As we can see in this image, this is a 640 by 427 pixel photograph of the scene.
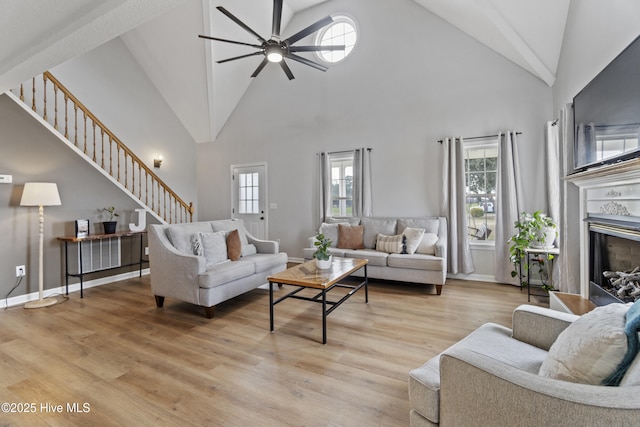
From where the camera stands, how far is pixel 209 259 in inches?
139

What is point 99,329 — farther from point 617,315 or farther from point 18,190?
point 617,315

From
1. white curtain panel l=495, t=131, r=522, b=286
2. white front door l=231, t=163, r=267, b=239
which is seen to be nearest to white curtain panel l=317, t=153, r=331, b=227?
white front door l=231, t=163, r=267, b=239

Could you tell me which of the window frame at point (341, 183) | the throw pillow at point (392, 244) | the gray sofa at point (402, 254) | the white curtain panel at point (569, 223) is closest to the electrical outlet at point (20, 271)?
the gray sofa at point (402, 254)

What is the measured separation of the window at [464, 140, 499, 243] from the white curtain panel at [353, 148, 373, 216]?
5.04 ft

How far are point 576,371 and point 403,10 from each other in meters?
5.43

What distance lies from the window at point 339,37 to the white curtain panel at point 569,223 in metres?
3.65

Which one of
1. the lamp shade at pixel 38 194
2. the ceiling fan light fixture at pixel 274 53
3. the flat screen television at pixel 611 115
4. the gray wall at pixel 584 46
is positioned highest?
the ceiling fan light fixture at pixel 274 53

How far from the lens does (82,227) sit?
4.06 metres

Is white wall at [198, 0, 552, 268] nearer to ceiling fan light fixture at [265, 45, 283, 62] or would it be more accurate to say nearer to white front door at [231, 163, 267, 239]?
white front door at [231, 163, 267, 239]

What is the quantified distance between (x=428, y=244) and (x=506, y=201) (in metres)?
1.27

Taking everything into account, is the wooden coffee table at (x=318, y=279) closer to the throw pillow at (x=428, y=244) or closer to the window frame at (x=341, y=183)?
the throw pillow at (x=428, y=244)

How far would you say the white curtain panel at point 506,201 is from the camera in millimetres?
4160

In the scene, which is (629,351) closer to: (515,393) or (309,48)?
(515,393)

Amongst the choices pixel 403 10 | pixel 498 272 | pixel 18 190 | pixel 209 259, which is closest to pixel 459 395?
pixel 209 259
